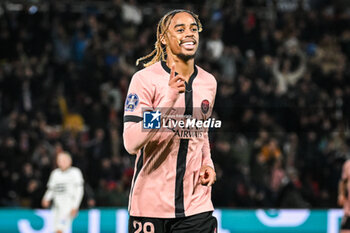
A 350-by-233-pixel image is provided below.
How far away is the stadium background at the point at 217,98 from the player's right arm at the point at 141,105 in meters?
7.51

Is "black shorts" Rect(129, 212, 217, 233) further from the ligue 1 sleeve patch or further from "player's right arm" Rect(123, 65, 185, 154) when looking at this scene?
the ligue 1 sleeve patch

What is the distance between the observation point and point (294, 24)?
49.5 ft

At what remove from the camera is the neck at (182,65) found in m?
3.81

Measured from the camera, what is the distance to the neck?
3.81 meters

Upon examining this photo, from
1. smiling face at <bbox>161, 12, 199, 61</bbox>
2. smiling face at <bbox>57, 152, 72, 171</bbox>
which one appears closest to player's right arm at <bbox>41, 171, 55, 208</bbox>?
smiling face at <bbox>57, 152, 72, 171</bbox>

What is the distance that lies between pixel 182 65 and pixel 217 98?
8.54 meters

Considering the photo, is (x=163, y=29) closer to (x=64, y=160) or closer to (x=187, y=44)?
(x=187, y=44)

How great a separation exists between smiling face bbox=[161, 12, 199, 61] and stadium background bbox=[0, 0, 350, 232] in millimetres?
7480

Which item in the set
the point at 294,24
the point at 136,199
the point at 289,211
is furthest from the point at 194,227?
the point at 294,24

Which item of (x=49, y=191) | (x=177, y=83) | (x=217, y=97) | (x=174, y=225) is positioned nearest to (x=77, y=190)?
(x=49, y=191)

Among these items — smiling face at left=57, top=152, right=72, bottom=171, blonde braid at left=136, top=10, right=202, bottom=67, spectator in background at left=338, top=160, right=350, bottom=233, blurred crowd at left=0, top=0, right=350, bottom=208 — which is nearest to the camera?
blonde braid at left=136, top=10, right=202, bottom=67

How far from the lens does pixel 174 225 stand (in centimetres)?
376

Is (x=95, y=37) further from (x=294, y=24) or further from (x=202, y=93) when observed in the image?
(x=202, y=93)

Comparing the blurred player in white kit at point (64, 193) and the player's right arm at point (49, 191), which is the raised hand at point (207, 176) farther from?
the player's right arm at point (49, 191)
